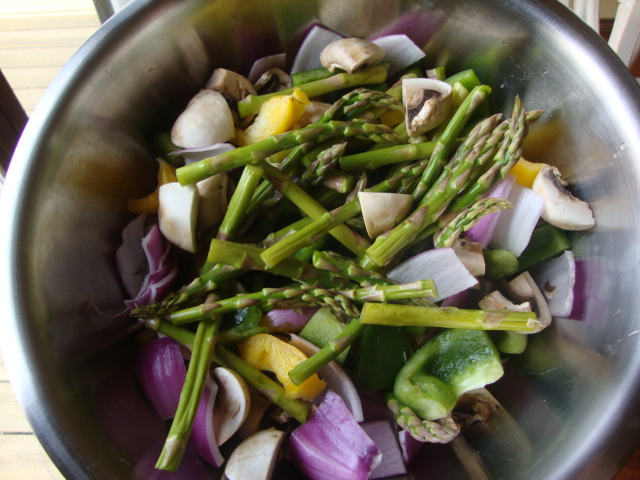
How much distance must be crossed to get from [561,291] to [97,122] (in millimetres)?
988

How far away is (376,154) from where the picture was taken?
106cm

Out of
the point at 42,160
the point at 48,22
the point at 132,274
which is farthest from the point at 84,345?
the point at 48,22

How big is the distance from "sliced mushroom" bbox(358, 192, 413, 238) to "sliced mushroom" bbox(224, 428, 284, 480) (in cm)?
43

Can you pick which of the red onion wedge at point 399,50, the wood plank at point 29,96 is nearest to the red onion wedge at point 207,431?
the red onion wedge at point 399,50

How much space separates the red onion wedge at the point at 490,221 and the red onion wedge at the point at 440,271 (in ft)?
0.36

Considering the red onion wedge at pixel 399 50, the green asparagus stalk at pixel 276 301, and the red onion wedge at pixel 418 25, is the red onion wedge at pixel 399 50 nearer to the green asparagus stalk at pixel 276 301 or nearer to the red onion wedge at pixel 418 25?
the red onion wedge at pixel 418 25

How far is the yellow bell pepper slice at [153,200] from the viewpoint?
1081mm

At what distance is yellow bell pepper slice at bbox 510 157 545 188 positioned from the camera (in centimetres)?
108

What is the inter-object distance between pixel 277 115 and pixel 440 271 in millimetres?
463

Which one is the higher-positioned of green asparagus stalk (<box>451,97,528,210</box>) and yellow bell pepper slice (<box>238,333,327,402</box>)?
green asparagus stalk (<box>451,97,528,210</box>)

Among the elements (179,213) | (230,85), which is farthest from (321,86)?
(179,213)

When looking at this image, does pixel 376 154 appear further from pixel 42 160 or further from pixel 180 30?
pixel 42 160

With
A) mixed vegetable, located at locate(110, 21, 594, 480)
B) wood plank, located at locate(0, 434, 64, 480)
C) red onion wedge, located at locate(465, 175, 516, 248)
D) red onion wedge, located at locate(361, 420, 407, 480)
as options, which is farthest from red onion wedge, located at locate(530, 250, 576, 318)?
wood plank, located at locate(0, 434, 64, 480)

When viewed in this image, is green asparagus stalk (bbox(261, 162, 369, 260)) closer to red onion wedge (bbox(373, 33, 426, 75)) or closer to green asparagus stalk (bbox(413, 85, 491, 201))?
green asparagus stalk (bbox(413, 85, 491, 201))
